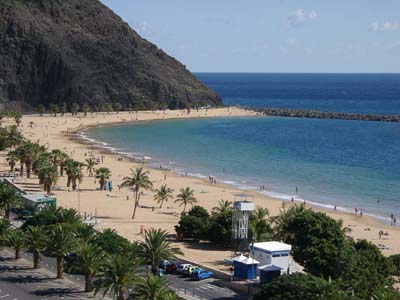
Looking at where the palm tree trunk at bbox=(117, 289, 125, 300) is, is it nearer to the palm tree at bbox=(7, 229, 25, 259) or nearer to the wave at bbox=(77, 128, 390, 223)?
the palm tree at bbox=(7, 229, 25, 259)

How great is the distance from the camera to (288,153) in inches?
4444

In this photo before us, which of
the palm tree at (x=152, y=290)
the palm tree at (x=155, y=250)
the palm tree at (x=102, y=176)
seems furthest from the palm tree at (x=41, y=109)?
the palm tree at (x=152, y=290)

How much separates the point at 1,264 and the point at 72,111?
440 feet

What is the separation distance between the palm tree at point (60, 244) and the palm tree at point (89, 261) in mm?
1596

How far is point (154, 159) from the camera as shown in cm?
10588

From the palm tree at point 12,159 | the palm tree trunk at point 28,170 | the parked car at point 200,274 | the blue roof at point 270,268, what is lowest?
the parked car at point 200,274

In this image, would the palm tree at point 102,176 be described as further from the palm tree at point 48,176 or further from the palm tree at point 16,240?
the palm tree at point 16,240

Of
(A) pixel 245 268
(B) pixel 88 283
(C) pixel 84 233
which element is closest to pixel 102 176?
(C) pixel 84 233

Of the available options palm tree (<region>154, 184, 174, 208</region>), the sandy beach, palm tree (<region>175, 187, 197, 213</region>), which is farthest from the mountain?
palm tree (<region>175, 187, 197, 213</region>)

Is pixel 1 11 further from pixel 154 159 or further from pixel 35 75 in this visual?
pixel 154 159

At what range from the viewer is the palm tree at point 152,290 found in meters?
32.0

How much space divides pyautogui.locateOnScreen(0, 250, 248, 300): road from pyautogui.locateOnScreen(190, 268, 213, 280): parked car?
31cm

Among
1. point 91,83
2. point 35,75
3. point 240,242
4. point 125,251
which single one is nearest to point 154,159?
point 240,242

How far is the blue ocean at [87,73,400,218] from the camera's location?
7975 cm
